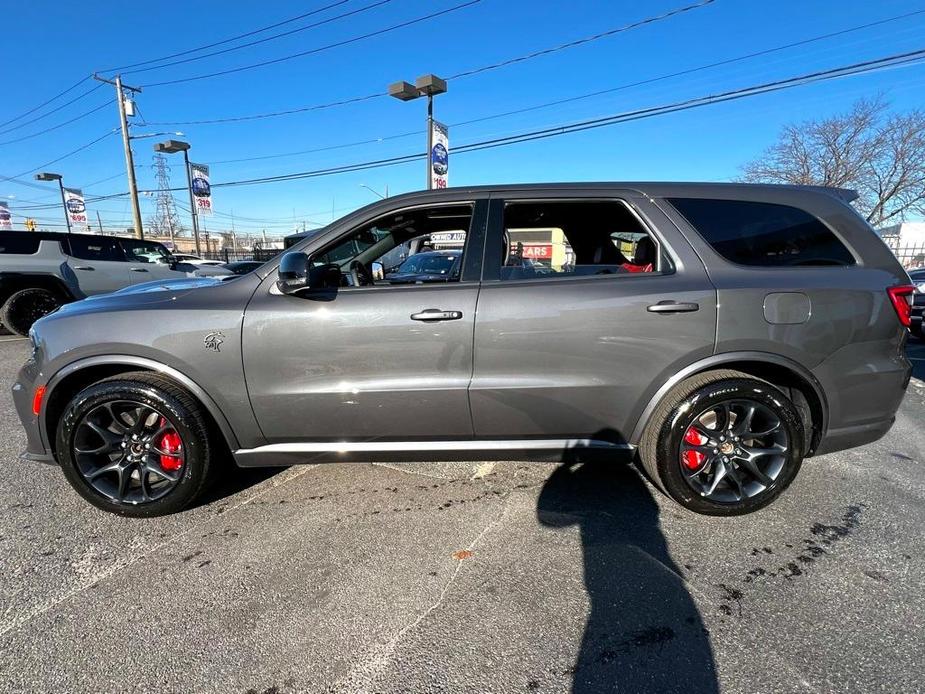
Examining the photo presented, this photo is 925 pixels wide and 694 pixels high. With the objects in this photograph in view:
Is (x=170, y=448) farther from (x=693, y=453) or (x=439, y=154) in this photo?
(x=439, y=154)

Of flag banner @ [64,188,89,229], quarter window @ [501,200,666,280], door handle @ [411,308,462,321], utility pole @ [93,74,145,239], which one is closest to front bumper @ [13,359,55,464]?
door handle @ [411,308,462,321]

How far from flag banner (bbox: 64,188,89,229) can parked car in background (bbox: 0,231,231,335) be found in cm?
2485

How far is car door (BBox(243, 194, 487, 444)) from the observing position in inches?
96.8

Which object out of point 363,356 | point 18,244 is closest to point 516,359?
point 363,356

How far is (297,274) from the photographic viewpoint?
93.7 inches

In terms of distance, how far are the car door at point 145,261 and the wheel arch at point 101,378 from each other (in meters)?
7.12

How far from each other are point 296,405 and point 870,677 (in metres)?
2.65

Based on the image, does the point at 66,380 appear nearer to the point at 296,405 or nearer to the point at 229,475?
the point at 229,475

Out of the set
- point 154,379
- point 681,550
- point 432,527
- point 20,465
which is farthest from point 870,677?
point 20,465

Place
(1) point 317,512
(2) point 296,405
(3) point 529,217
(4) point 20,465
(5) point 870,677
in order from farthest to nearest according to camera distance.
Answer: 1. (4) point 20,465
2. (3) point 529,217
3. (1) point 317,512
4. (2) point 296,405
5. (5) point 870,677

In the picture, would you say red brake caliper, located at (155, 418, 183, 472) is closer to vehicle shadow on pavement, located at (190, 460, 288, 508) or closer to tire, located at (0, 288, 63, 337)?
vehicle shadow on pavement, located at (190, 460, 288, 508)

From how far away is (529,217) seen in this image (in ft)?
10.1

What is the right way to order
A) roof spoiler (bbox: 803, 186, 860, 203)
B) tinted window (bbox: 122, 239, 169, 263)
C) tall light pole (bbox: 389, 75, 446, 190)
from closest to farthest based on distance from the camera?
roof spoiler (bbox: 803, 186, 860, 203), tinted window (bbox: 122, 239, 169, 263), tall light pole (bbox: 389, 75, 446, 190)

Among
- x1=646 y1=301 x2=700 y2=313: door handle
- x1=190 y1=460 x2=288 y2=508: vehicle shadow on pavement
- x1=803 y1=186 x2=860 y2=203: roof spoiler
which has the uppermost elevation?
x1=803 y1=186 x2=860 y2=203: roof spoiler
